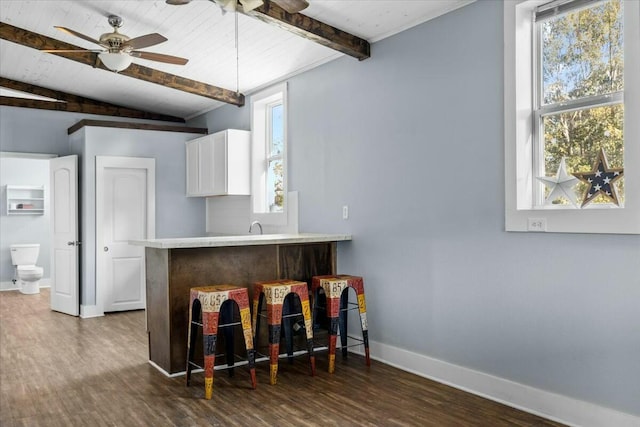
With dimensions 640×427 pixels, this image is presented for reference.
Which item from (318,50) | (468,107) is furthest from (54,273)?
(468,107)

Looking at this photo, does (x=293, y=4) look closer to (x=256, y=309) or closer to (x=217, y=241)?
(x=217, y=241)

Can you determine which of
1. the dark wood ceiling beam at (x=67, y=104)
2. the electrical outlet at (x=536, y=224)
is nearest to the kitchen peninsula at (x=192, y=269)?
the electrical outlet at (x=536, y=224)

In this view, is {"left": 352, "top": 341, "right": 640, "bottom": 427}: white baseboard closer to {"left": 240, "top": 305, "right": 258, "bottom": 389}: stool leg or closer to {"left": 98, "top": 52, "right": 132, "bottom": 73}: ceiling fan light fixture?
{"left": 240, "top": 305, "right": 258, "bottom": 389}: stool leg

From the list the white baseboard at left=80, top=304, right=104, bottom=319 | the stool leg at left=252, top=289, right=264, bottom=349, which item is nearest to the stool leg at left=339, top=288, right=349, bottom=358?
the stool leg at left=252, top=289, right=264, bottom=349

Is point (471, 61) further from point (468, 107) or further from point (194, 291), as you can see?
point (194, 291)

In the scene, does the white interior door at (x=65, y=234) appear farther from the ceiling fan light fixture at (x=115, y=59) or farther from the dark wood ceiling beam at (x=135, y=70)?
the ceiling fan light fixture at (x=115, y=59)

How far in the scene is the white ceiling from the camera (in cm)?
403

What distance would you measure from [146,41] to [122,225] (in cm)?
319

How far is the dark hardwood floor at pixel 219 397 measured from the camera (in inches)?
123

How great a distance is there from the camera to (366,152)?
4.50 metres

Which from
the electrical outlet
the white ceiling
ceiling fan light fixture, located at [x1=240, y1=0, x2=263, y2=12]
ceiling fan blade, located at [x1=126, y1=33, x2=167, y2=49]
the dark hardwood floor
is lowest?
the dark hardwood floor

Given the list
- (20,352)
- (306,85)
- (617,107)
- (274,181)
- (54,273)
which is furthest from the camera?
(54,273)

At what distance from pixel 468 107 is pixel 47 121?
233 inches

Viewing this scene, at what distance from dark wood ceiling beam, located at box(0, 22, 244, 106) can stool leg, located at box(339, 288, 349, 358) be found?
2834mm
